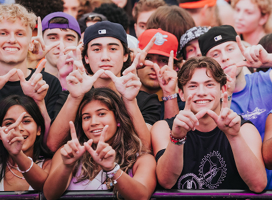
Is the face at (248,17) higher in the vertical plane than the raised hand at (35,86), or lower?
higher

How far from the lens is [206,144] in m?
2.74

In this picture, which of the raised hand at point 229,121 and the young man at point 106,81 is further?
the young man at point 106,81

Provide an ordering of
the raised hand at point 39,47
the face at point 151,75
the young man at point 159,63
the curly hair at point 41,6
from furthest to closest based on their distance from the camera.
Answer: the curly hair at point 41,6 → the face at point 151,75 → the raised hand at point 39,47 → the young man at point 159,63

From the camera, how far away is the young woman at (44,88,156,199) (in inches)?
92.9

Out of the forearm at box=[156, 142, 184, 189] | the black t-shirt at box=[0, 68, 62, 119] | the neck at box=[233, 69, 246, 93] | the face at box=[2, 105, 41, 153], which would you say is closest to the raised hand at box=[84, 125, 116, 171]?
the forearm at box=[156, 142, 184, 189]

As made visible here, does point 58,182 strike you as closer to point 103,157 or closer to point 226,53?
point 103,157

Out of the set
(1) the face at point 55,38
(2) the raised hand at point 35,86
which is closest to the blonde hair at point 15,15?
(1) the face at point 55,38

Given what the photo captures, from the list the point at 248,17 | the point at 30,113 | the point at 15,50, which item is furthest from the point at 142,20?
the point at 30,113

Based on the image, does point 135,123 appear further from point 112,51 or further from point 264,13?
point 264,13

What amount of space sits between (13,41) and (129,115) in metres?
1.35

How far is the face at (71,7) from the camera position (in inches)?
223

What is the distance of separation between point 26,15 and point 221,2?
12.5ft

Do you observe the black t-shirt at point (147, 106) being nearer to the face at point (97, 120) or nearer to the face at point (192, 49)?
the face at point (97, 120)

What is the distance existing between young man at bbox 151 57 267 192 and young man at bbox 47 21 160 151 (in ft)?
1.15
